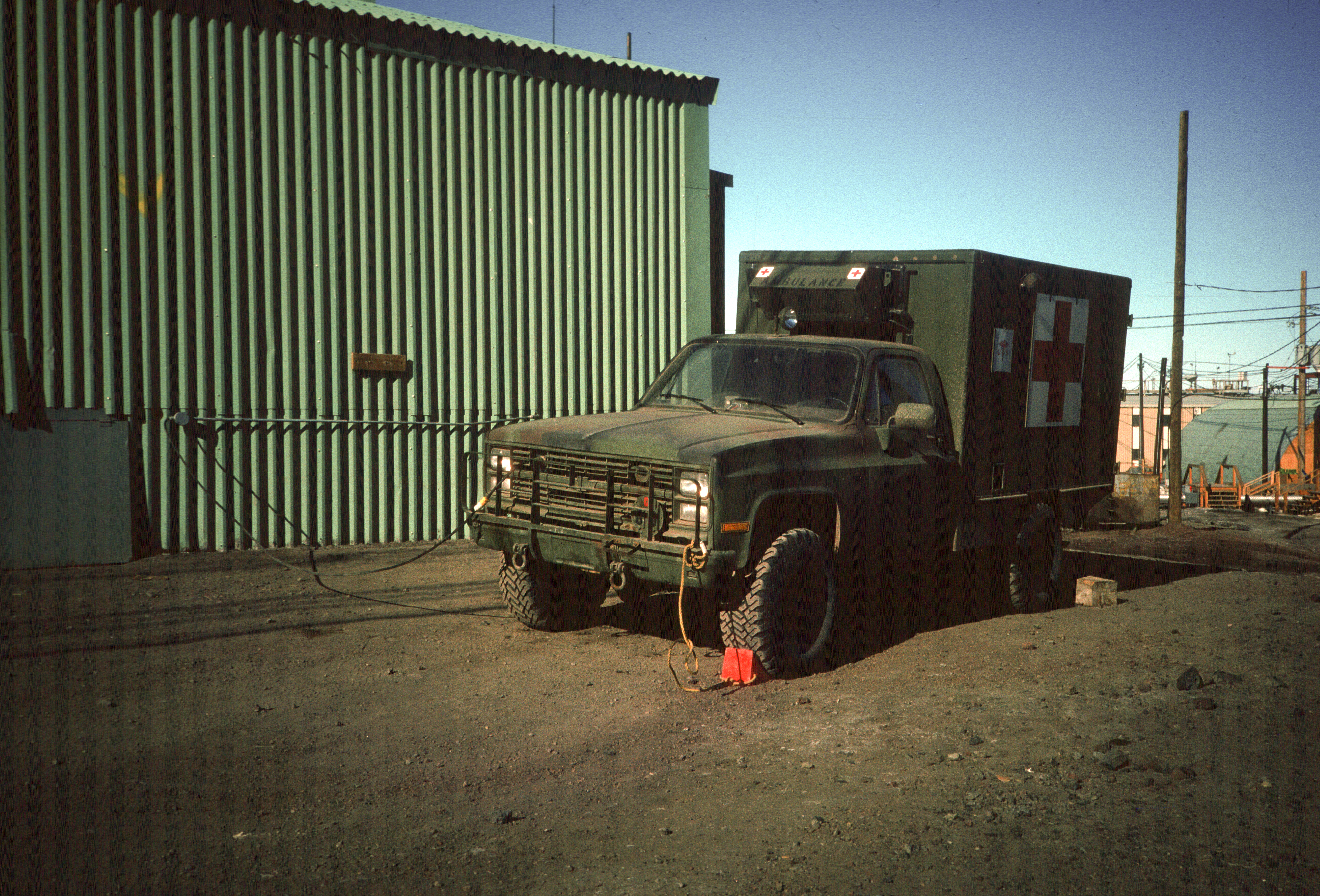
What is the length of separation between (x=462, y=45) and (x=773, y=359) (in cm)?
624

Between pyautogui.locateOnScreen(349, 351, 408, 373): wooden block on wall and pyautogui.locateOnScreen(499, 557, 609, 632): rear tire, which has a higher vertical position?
pyautogui.locateOnScreen(349, 351, 408, 373): wooden block on wall

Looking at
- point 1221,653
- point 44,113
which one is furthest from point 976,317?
point 44,113

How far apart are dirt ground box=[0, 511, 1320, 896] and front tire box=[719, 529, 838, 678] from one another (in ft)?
0.86

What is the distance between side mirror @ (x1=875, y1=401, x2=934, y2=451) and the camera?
6.56m

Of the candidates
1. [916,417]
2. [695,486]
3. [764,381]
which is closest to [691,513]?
[695,486]

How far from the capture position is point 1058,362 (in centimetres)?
862

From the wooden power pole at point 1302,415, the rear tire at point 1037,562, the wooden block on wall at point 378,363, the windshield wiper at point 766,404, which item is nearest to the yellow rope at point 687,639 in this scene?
the windshield wiper at point 766,404

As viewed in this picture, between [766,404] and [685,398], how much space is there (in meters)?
0.67

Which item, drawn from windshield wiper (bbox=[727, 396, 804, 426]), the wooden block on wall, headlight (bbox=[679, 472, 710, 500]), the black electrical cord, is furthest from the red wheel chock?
the wooden block on wall

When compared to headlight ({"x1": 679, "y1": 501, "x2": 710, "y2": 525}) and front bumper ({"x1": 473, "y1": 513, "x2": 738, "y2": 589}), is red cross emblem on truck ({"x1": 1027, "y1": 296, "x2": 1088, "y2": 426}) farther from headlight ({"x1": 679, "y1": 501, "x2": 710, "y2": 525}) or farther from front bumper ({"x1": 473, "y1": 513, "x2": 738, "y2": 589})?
front bumper ({"x1": 473, "y1": 513, "x2": 738, "y2": 589})

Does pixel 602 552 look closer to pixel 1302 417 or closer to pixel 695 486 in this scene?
pixel 695 486

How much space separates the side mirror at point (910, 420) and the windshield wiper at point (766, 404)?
0.59 m

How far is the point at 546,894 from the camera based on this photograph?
3.33 metres

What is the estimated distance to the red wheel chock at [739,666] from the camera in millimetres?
5953
